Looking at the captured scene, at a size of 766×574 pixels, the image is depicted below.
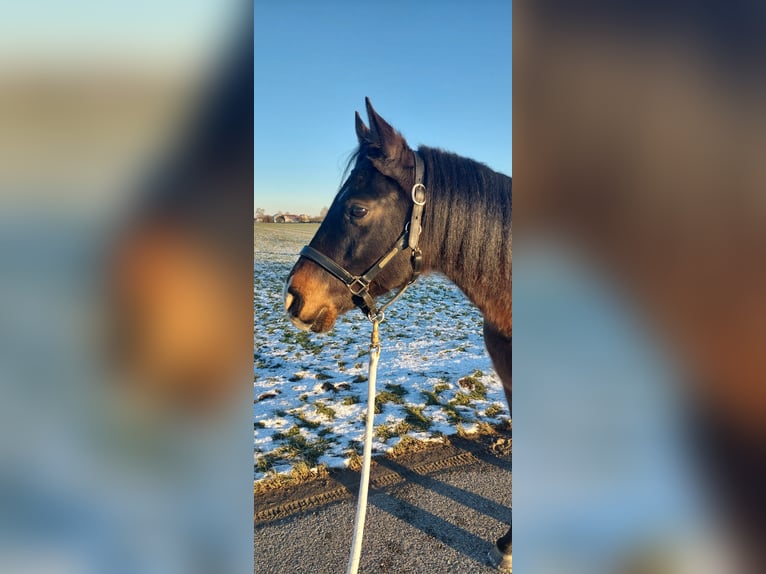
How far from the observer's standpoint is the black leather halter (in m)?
1.53

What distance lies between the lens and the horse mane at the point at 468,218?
1.60 m

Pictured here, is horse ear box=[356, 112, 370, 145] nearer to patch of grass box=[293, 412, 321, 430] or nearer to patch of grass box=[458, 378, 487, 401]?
patch of grass box=[293, 412, 321, 430]

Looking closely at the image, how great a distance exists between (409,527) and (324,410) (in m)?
0.95

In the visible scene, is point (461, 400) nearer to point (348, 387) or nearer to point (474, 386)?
point (474, 386)

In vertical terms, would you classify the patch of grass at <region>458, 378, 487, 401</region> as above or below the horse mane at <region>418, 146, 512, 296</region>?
below

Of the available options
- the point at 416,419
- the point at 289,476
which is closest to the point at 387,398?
the point at 416,419

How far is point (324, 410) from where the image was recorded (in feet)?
8.99

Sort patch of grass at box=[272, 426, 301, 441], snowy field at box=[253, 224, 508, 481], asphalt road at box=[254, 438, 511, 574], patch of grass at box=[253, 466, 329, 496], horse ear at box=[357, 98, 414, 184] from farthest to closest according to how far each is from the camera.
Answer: patch of grass at box=[272, 426, 301, 441]
snowy field at box=[253, 224, 508, 481]
patch of grass at box=[253, 466, 329, 496]
asphalt road at box=[254, 438, 511, 574]
horse ear at box=[357, 98, 414, 184]

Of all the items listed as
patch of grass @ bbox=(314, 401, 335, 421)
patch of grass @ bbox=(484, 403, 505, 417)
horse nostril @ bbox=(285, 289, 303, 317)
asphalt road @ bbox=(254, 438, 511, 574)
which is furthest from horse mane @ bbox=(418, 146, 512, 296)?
patch of grass @ bbox=(314, 401, 335, 421)

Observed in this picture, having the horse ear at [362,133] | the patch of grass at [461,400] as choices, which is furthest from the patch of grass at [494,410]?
the horse ear at [362,133]
